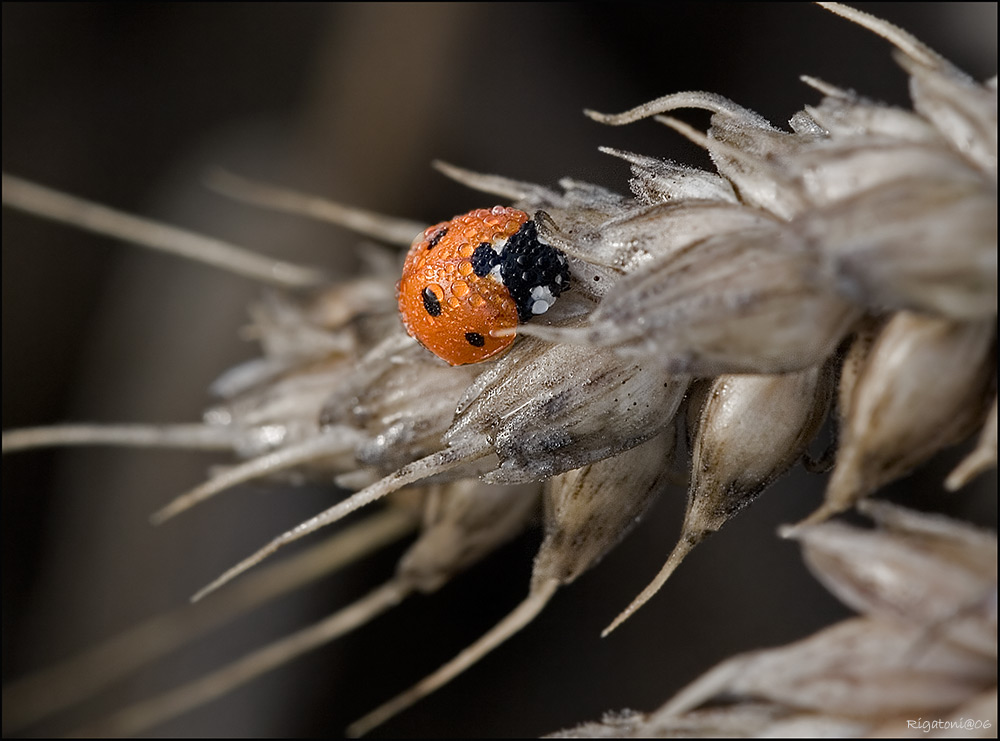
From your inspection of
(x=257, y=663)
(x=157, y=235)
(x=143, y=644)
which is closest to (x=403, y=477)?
(x=257, y=663)

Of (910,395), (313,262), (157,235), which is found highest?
(313,262)

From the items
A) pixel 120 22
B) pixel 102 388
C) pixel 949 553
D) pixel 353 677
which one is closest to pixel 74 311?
pixel 102 388

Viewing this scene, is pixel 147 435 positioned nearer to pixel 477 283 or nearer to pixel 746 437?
pixel 477 283

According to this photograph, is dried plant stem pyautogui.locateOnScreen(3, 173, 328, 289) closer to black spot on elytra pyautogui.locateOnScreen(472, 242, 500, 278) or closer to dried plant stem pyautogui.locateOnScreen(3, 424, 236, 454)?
dried plant stem pyautogui.locateOnScreen(3, 424, 236, 454)

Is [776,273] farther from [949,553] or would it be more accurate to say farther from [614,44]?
[614,44]

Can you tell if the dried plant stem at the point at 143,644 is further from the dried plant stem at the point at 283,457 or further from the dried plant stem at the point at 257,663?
the dried plant stem at the point at 283,457

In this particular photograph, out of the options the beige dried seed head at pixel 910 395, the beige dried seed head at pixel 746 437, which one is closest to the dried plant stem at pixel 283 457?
Answer: the beige dried seed head at pixel 746 437
